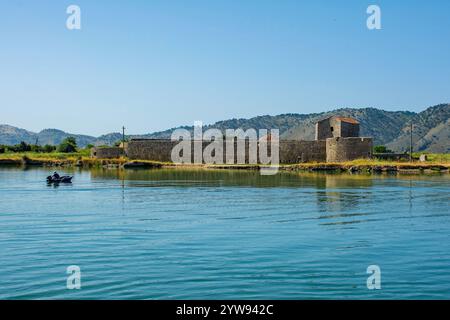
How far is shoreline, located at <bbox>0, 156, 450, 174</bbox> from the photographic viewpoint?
5325cm

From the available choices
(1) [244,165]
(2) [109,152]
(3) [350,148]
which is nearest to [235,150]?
(1) [244,165]

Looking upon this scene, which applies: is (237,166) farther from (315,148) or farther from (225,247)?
(225,247)

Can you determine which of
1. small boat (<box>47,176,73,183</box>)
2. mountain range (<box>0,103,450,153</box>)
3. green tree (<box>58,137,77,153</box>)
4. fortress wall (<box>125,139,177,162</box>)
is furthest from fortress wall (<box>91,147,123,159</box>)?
mountain range (<box>0,103,450,153</box>)

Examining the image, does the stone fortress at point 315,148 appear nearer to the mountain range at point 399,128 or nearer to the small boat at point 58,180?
the small boat at point 58,180

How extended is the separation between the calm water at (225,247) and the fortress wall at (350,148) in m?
31.3

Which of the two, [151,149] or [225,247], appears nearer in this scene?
[225,247]

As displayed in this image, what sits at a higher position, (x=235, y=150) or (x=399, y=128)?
(x=399, y=128)

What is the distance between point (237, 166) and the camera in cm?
5950

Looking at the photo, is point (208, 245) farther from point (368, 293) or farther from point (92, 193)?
point (92, 193)

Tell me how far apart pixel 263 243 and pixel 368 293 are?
4.76 meters

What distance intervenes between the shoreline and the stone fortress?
5.02ft

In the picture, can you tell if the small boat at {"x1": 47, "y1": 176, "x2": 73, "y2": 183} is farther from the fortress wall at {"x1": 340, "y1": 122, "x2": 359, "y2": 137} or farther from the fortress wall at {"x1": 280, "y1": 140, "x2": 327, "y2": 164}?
the fortress wall at {"x1": 340, "y1": 122, "x2": 359, "y2": 137}

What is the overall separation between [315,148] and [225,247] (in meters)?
49.7
